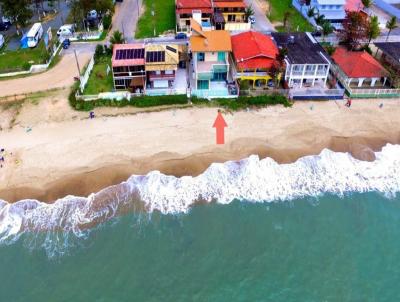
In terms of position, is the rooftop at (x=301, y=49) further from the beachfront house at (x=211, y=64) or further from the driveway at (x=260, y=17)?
the driveway at (x=260, y=17)

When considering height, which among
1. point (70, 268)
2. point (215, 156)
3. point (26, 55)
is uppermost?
point (26, 55)

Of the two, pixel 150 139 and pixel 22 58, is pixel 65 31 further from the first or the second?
pixel 150 139

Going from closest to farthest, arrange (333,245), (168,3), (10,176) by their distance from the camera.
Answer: (333,245), (10,176), (168,3)

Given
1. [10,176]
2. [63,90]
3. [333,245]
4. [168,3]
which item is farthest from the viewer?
[168,3]

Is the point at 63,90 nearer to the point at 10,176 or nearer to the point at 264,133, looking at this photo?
the point at 10,176

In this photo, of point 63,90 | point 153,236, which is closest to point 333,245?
point 153,236

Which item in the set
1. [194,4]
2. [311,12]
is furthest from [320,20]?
[194,4]

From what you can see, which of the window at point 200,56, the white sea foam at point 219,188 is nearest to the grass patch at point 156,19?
the window at point 200,56

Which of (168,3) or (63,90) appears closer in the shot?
(63,90)
